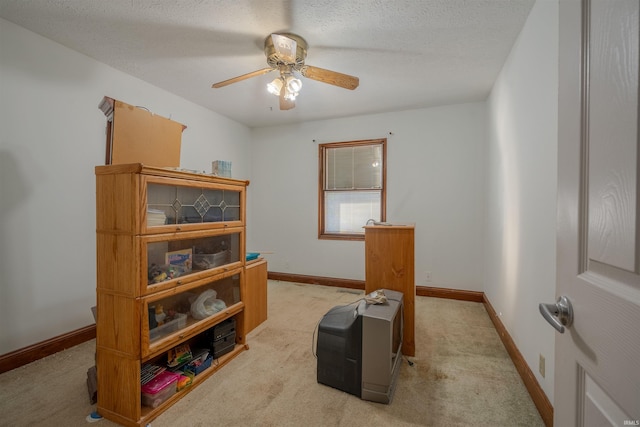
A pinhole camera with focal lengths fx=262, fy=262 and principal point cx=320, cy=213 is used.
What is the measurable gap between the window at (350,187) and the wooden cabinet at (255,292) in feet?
5.34

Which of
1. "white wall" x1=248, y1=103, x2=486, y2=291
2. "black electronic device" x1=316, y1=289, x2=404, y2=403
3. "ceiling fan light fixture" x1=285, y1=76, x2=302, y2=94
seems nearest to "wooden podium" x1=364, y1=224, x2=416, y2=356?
"black electronic device" x1=316, y1=289, x2=404, y2=403

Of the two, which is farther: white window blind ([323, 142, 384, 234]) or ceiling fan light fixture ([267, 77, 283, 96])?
white window blind ([323, 142, 384, 234])

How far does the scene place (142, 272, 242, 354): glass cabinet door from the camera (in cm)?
158

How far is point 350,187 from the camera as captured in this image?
4.02 meters

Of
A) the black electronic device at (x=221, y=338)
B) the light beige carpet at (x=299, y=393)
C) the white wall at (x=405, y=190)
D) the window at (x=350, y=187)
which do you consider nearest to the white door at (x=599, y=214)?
the light beige carpet at (x=299, y=393)

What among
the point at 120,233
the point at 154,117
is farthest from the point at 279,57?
the point at 120,233

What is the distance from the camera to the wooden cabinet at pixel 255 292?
8.18ft

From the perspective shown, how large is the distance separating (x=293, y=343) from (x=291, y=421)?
33.8 inches

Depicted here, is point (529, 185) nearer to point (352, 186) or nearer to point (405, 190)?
point (405, 190)

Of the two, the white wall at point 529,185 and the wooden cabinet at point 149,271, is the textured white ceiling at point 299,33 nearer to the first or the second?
the white wall at point 529,185

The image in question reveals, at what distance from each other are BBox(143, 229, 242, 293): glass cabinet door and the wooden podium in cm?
113

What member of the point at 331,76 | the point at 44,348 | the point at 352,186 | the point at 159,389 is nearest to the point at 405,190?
the point at 352,186

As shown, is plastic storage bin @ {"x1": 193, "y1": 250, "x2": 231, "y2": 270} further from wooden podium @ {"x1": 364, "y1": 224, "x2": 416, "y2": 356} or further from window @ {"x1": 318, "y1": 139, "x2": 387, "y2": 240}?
window @ {"x1": 318, "y1": 139, "x2": 387, "y2": 240}

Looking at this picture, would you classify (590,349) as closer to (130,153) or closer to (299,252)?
(130,153)
